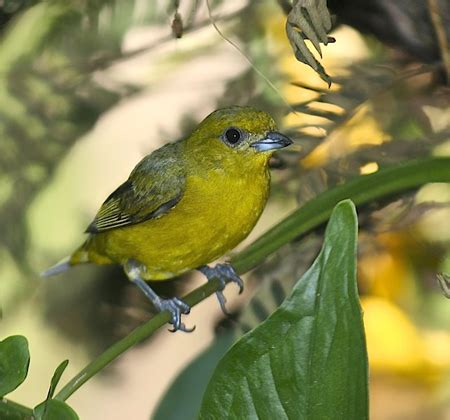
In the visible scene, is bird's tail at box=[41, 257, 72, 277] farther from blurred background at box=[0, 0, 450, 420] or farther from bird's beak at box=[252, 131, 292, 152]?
bird's beak at box=[252, 131, 292, 152]

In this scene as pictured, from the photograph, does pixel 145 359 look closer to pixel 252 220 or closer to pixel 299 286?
pixel 252 220

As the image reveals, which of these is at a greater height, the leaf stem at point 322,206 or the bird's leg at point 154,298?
the leaf stem at point 322,206

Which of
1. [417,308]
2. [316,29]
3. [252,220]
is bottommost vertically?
[417,308]

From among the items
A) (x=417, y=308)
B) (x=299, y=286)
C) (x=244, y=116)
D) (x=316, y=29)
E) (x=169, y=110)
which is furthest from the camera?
(x=169, y=110)

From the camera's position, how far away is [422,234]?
1.44 metres

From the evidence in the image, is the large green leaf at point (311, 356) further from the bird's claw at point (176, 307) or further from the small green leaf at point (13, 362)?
the bird's claw at point (176, 307)

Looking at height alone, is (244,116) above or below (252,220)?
above

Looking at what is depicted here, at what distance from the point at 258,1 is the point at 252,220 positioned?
0.42 metres

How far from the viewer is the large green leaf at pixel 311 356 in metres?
0.70

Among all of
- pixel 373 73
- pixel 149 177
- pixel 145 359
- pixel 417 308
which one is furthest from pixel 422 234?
pixel 145 359

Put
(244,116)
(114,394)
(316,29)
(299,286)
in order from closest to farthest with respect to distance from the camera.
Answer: (299,286), (316,29), (244,116), (114,394)

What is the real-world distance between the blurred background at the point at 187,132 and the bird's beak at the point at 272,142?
6 cm

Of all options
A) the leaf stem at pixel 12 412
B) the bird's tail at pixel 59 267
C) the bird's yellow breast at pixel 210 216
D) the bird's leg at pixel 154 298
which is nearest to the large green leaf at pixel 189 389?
the bird's leg at pixel 154 298

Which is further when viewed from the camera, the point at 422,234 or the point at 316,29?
the point at 422,234
